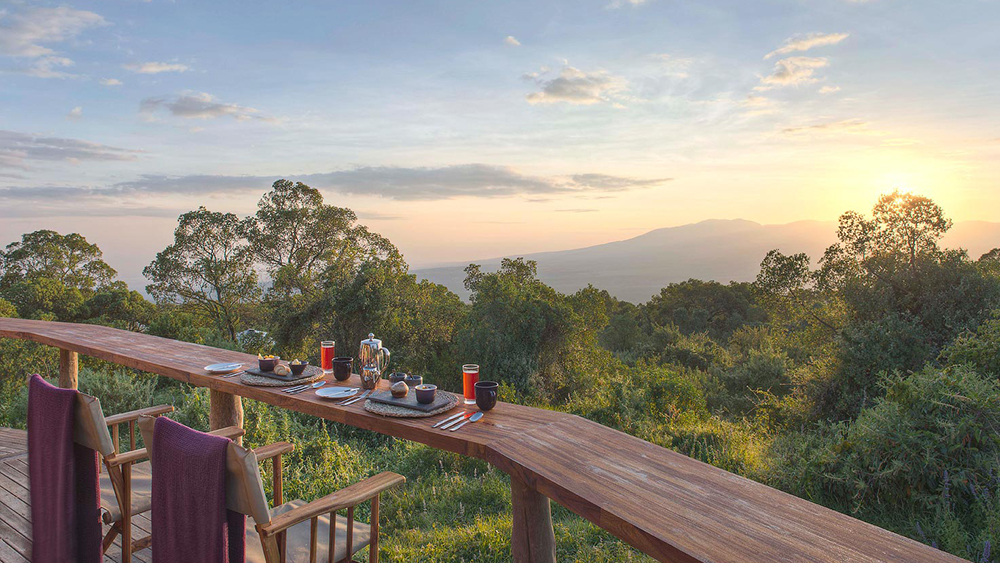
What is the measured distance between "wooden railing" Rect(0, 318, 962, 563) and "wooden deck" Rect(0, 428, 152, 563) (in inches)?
31.3

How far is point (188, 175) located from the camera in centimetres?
2233

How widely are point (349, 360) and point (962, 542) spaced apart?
2992mm

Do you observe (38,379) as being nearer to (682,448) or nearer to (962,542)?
(962,542)

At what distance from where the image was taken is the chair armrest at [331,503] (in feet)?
4.65

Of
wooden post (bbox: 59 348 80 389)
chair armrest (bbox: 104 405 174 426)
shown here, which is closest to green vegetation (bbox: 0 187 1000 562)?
wooden post (bbox: 59 348 80 389)

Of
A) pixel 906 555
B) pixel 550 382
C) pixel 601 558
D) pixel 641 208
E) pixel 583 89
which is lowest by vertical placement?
pixel 550 382

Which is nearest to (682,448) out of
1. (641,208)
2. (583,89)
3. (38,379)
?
(38,379)

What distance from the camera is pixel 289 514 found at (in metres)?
1.44

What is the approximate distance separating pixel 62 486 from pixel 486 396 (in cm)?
151

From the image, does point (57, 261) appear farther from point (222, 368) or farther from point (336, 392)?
point (336, 392)

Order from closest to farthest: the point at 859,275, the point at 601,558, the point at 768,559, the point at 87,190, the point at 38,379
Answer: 1. the point at 768,559
2. the point at 38,379
3. the point at 601,558
4. the point at 859,275
5. the point at 87,190

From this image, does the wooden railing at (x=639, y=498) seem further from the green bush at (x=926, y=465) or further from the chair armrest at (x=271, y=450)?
the green bush at (x=926, y=465)

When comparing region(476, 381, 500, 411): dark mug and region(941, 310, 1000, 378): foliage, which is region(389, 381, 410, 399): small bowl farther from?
region(941, 310, 1000, 378): foliage

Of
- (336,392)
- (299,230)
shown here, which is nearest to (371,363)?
(336,392)
